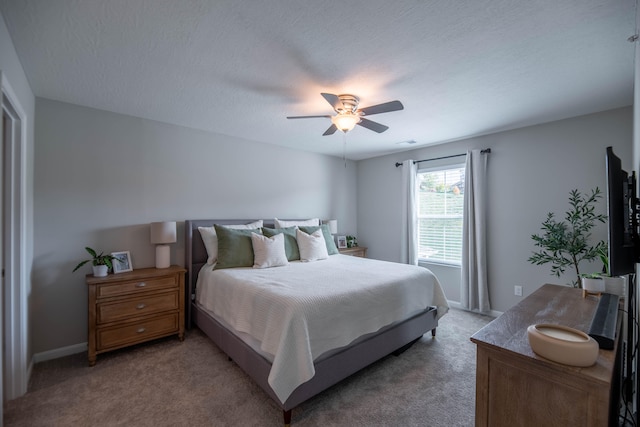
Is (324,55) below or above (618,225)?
above

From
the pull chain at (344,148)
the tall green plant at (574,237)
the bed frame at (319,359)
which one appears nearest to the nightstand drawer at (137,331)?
the bed frame at (319,359)

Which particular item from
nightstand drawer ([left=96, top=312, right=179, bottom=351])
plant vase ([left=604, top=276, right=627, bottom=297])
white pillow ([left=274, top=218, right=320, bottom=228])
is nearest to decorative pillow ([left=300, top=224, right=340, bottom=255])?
white pillow ([left=274, top=218, right=320, bottom=228])

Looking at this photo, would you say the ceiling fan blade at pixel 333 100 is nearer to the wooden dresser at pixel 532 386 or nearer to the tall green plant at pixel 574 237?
the wooden dresser at pixel 532 386

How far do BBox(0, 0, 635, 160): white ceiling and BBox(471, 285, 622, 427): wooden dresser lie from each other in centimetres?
173

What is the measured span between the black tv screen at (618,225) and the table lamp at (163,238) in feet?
11.4

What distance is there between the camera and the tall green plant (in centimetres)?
291

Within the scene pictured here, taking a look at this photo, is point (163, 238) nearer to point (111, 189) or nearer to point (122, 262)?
point (122, 262)

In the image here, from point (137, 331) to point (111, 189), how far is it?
1.53 meters

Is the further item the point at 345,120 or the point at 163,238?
the point at 163,238

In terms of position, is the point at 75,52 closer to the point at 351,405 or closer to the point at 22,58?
the point at 22,58

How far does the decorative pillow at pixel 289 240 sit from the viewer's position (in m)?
3.46

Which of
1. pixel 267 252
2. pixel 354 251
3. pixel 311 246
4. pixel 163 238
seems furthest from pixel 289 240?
pixel 354 251

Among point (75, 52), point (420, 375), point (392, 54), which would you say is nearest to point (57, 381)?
point (75, 52)

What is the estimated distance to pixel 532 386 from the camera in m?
1.11
